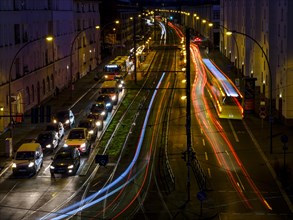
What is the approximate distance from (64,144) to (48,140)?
1.44 meters

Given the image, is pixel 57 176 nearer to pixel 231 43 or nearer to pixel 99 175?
pixel 99 175

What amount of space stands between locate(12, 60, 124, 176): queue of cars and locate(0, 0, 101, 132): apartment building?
2.82m

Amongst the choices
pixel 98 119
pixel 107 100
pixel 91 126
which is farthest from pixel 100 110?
pixel 91 126

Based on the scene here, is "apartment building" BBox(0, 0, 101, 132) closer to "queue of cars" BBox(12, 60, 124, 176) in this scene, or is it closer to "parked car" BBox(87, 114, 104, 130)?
"queue of cars" BBox(12, 60, 124, 176)

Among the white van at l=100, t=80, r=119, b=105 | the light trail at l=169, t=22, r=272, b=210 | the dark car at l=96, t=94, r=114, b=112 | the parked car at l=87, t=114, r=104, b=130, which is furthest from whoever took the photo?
the white van at l=100, t=80, r=119, b=105

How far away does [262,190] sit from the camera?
3397cm

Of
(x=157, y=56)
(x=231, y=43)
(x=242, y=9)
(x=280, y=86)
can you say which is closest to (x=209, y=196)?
(x=280, y=86)

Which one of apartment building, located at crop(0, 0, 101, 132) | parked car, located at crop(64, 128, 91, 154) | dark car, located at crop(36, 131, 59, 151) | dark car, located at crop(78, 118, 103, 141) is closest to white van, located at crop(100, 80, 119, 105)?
apartment building, located at crop(0, 0, 101, 132)

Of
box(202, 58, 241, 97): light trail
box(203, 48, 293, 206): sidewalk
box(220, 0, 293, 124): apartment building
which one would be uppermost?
box(220, 0, 293, 124): apartment building

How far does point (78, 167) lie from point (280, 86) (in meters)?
22.8

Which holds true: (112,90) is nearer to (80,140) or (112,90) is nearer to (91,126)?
(91,126)

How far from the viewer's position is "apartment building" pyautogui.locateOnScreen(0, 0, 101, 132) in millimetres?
53656

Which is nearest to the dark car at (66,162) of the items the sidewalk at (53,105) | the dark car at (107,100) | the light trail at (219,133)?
the sidewalk at (53,105)

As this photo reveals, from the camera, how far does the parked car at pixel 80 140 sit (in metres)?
42.7
